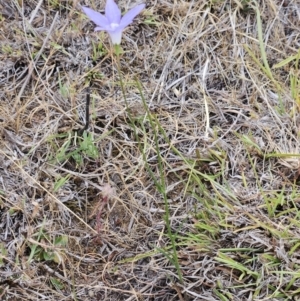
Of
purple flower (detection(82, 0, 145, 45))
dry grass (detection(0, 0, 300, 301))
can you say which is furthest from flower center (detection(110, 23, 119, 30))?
dry grass (detection(0, 0, 300, 301))

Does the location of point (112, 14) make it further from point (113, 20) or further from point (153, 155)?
point (153, 155)

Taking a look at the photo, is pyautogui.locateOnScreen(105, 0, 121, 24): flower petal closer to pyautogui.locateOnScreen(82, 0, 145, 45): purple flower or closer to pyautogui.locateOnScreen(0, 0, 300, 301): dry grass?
pyautogui.locateOnScreen(82, 0, 145, 45): purple flower

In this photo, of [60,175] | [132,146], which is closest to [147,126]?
[132,146]

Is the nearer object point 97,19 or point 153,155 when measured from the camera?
point 97,19

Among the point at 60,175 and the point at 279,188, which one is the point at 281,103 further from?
the point at 60,175

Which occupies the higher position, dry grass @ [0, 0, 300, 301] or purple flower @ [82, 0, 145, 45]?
purple flower @ [82, 0, 145, 45]

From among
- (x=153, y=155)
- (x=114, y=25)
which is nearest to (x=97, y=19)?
(x=114, y=25)
